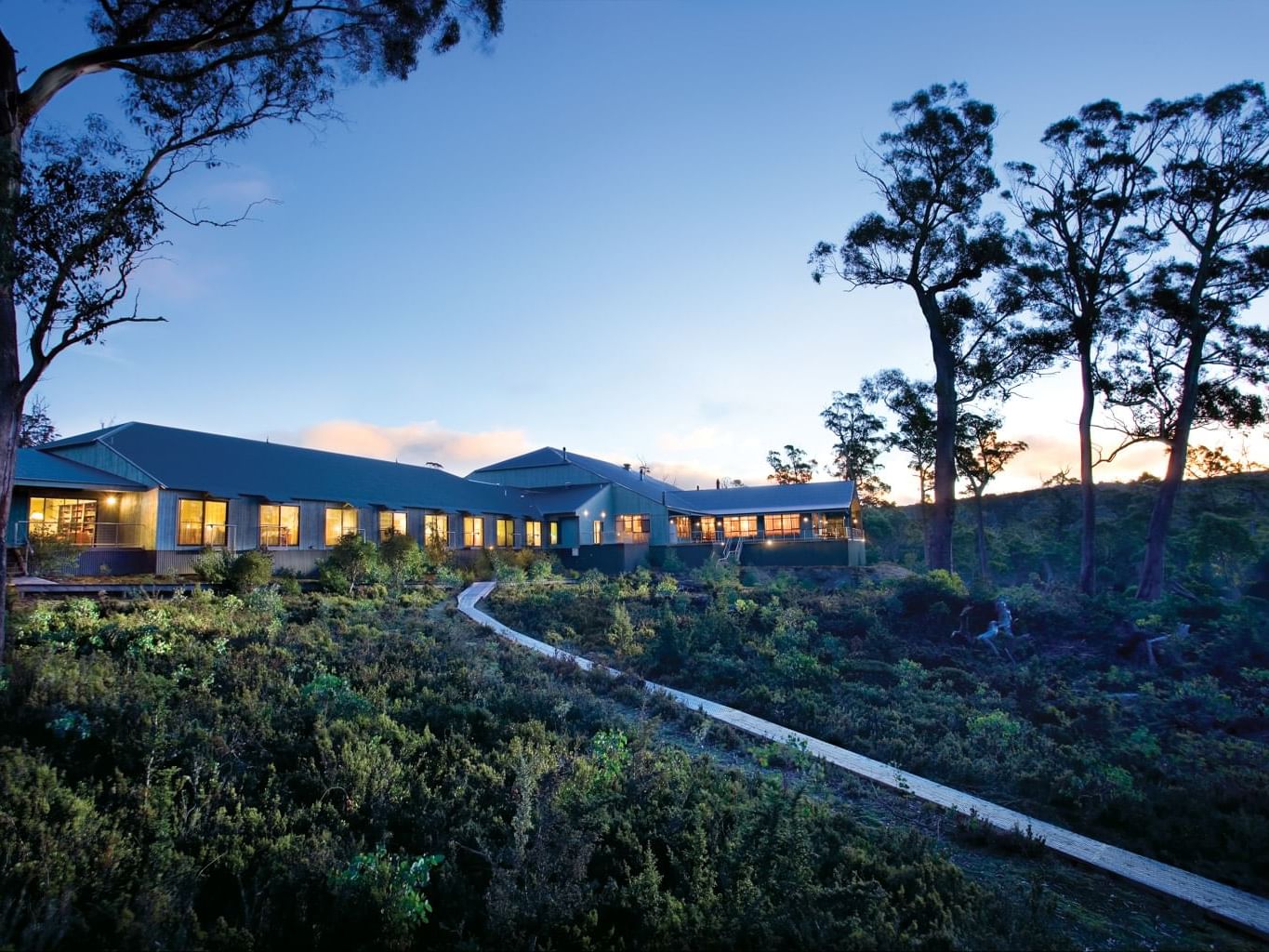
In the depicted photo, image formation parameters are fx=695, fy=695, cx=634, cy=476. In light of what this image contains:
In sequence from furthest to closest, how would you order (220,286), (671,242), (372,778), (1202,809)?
(671,242)
(220,286)
(1202,809)
(372,778)

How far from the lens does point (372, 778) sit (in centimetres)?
591

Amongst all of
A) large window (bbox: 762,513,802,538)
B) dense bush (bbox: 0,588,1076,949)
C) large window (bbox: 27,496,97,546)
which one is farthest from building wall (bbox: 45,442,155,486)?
large window (bbox: 762,513,802,538)

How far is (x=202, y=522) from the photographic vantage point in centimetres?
2455

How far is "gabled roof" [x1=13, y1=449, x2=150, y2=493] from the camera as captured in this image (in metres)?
21.1

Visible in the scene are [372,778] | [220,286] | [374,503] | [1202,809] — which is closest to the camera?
[372,778]

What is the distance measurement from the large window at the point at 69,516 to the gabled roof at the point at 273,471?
7.07ft

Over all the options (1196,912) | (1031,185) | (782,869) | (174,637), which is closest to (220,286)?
(174,637)

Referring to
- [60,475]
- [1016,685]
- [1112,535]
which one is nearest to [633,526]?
[60,475]

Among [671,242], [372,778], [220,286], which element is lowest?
[372,778]

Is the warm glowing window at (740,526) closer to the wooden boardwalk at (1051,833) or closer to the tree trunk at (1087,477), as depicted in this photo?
the tree trunk at (1087,477)

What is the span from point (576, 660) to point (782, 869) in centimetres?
874

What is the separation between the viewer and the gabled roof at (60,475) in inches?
830

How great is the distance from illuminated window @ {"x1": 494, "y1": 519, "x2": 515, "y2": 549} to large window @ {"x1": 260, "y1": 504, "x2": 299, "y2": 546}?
11390mm

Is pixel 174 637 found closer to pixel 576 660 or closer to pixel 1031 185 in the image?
pixel 576 660
